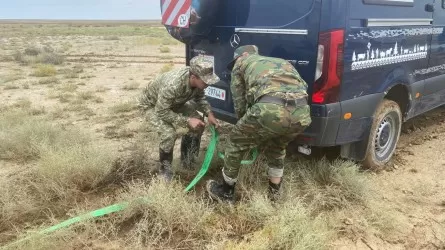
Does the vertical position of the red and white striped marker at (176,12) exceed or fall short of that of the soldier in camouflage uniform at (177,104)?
it exceeds it

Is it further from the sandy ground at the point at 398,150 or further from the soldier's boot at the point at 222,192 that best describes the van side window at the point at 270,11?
the sandy ground at the point at 398,150

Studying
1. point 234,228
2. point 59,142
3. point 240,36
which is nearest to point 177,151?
point 59,142

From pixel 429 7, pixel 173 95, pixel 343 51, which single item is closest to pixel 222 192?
pixel 173 95

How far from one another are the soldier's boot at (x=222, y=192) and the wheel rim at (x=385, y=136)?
6.21ft

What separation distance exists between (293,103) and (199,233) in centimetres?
129

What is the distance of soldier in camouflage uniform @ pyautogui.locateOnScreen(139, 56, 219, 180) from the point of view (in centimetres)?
371

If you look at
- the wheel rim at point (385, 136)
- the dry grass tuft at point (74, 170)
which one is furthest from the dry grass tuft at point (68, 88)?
the wheel rim at point (385, 136)

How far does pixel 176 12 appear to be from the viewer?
14.8 ft

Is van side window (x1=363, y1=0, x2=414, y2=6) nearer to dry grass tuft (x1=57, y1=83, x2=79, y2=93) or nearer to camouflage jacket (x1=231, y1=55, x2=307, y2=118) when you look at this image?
camouflage jacket (x1=231, y1=55, x2=307, y2=118)

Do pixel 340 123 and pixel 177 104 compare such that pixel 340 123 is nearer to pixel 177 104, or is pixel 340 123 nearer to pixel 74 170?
pixel 177 104

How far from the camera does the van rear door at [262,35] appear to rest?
3598 mm

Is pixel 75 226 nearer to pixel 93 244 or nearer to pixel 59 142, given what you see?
pixel 93 244

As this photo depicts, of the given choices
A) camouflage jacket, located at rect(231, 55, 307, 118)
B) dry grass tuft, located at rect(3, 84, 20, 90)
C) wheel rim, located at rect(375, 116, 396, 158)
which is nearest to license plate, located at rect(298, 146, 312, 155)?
camouflage jacket, located at rect(231, 55, 307, 118)

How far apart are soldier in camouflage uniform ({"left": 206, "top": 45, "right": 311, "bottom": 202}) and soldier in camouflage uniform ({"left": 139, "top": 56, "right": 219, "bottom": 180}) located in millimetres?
367
